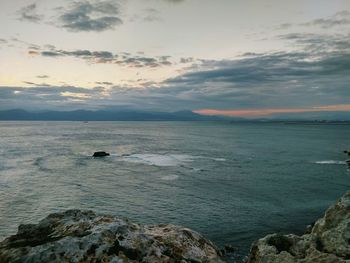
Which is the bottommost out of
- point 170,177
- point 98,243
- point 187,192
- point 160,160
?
point 187,192

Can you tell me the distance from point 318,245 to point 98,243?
7.59m

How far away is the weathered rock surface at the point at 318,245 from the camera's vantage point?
10867mm

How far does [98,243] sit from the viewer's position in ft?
37.8

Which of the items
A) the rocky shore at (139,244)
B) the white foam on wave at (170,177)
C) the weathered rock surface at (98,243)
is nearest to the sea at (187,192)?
the white foam on wave at (170,177)

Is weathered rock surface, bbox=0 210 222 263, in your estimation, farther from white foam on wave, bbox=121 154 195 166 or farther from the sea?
white foam on wave, bbox=121 154 195 166

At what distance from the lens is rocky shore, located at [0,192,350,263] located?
11.1 metres

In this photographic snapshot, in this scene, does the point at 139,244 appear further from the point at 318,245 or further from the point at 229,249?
the point at 229,249

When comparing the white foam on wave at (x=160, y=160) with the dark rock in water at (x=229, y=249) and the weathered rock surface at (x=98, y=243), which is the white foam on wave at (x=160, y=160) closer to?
the dark rock in water at (x=229, y=249)

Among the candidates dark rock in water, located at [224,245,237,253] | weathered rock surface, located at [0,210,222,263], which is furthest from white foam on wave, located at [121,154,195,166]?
weathered rock surface, located at [0,210,222,263]

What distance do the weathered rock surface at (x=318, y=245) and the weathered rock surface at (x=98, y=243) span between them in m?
2.08

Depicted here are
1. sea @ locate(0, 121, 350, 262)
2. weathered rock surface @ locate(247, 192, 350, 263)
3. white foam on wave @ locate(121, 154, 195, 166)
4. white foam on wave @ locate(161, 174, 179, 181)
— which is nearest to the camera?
weathered rock surface @ locate(247, 192, 350, 263)

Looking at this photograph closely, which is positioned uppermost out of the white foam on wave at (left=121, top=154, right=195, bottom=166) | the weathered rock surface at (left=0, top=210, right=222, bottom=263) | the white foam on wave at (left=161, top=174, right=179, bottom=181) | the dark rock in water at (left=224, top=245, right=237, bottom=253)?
the weathered rock surface at (left=0, top=210, right=222, bottom=263)

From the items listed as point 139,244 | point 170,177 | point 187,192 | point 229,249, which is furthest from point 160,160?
point 139,244

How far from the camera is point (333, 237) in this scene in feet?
37.2
